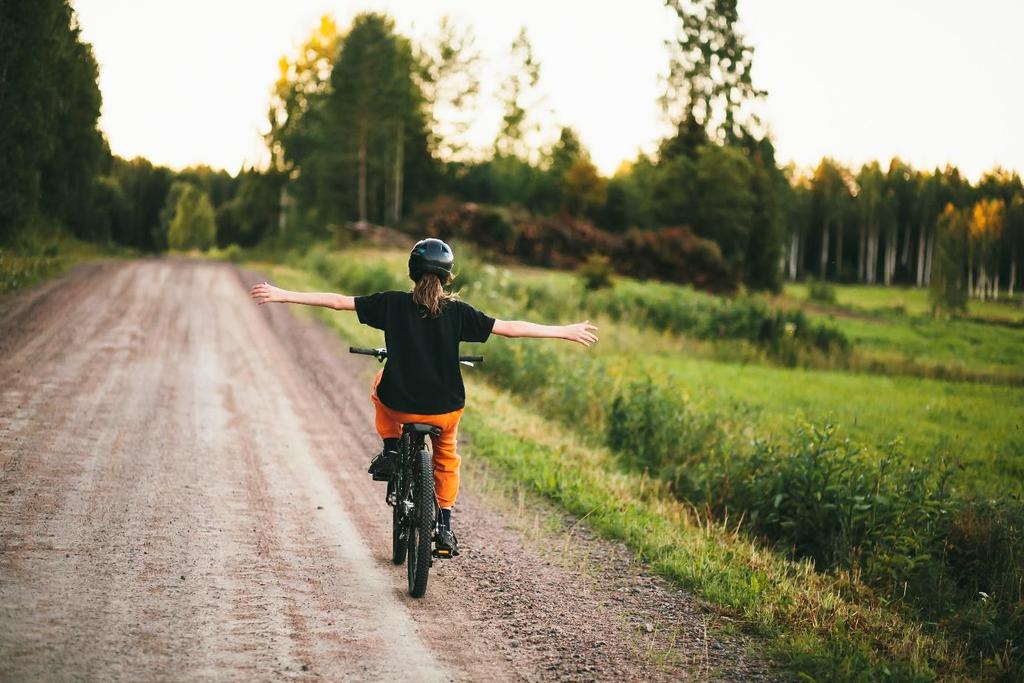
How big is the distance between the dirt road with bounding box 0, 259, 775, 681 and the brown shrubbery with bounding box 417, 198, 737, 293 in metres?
30.5

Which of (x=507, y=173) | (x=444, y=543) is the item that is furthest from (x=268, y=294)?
(x=507, y=173)

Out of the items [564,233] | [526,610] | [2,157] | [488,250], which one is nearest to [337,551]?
[526,610]

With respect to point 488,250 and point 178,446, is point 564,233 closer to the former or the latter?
point 488,250

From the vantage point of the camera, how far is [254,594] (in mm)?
5238

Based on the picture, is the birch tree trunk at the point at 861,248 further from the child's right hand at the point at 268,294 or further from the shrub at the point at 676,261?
the shrub at the point at 676,261

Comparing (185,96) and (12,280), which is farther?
(185,96)

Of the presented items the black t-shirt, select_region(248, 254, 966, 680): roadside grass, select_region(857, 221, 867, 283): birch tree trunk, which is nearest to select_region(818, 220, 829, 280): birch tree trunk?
select_region(857, 221, 867, 283): birch tree trunk

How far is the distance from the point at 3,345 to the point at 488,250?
29.0 metres

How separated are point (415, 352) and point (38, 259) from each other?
20003mm

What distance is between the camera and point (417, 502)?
A: 5.43m

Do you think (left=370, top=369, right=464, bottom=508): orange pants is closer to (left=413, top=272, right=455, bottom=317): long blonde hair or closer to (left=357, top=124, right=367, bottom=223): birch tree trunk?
(left=413, top=272, right=455, bottom=317): long blonde hair

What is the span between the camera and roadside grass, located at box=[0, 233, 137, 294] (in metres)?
18.2

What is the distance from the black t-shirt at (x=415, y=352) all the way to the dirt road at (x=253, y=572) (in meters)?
1.34

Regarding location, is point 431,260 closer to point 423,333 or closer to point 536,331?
point 423,333
